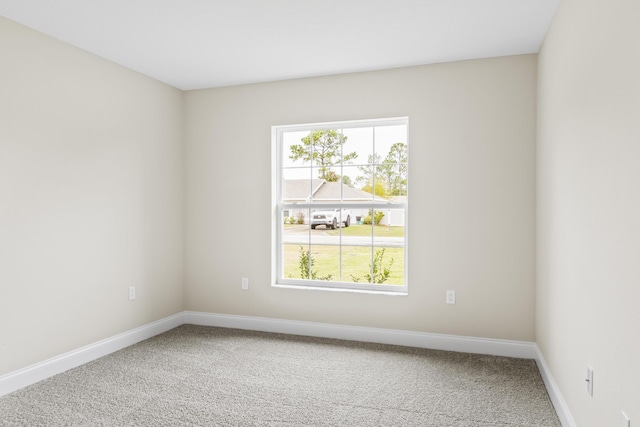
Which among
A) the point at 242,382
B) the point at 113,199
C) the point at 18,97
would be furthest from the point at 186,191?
the point at 242,382

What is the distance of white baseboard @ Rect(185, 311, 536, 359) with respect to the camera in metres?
3.46

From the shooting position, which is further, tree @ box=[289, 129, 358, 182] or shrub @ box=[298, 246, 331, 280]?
shrub @ box=[298, 246, 331, 280]

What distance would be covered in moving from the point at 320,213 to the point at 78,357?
92.4 inches

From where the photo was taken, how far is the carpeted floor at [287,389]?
245cm

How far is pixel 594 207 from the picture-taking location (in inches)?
75.0

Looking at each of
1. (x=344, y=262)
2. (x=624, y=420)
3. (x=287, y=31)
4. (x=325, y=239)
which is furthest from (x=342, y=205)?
(x=624, y=420)

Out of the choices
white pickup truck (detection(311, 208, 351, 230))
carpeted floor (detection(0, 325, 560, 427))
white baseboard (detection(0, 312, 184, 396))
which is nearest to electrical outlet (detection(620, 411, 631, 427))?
carpeted floor (detection(0, 325, 560, 427))

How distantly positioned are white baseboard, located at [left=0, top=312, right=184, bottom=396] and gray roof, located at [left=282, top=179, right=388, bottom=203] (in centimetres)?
175

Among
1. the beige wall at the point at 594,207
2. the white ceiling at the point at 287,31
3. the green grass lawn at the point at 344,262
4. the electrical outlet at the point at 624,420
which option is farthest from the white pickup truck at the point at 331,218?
the electrical outlet at the point at 624,420

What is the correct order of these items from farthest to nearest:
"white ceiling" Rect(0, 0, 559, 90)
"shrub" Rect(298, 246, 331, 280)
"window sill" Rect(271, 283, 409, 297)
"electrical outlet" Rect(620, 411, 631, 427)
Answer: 1. "shrub" Rect(298, 246, 331, 280)
2. "window sill" Rect(271, 283, 409, 297)
3. "white ceiling" Rect(0, 0, 559, 90)
4. "electrical outlet" Rect(620, 411, 631, 427)

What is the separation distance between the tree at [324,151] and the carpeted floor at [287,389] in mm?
1642

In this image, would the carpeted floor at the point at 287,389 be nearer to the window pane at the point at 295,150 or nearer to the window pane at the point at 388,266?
the window pane at the point at 388,266

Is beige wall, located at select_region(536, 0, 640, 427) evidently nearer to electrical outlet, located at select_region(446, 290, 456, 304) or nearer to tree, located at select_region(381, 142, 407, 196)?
electrical outlet, located at select_region(446, 290, 456, 304)

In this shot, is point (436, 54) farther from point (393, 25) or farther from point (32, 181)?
point (32, 181)
